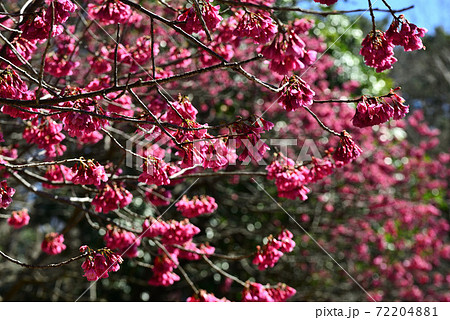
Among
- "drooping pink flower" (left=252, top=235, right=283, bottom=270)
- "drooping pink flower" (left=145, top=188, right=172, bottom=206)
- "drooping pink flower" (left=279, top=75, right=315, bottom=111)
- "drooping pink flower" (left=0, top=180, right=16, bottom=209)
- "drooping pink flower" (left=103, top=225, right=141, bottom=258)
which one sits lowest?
"drooping pink flower" (left=0, top=180, right=16, bottom=209)

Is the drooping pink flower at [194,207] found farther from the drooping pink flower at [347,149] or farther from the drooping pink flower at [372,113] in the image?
the drooping pink flower at [372,113]

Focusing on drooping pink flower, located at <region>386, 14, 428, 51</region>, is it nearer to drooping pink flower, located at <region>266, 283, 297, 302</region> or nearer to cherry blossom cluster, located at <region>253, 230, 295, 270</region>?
cherry blossom cluster, located at <region>253, 230, 295, 270</region>

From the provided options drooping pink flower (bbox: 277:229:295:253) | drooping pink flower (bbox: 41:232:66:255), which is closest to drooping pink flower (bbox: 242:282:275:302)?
drooping pink flower (bbox: 277:229:295:253)

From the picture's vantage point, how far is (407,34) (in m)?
1.85

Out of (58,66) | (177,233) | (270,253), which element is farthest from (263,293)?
(58,66)

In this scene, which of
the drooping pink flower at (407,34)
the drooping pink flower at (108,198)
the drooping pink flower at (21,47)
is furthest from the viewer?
the drooping pink flower at (108,198)

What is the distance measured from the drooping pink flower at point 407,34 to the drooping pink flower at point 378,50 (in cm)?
6

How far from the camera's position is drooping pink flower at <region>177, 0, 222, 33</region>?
1.80 meters

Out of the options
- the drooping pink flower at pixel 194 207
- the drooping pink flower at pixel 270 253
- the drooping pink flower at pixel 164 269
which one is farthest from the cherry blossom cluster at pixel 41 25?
the drooping pink flower at pixel 270 253

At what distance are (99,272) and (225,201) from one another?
3359mm

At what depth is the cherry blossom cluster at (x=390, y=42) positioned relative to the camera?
1846mm

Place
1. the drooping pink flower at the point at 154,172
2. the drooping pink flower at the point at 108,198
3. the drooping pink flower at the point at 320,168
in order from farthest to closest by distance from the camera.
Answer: the drooping pink flower at the point at 320,168 → the drooping pink flower at the point at 108,198 → the drooping pink flower at the point at 154,172

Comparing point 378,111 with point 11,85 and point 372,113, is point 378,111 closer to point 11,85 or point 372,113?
point 372,113

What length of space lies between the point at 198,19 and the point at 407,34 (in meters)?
0.93
